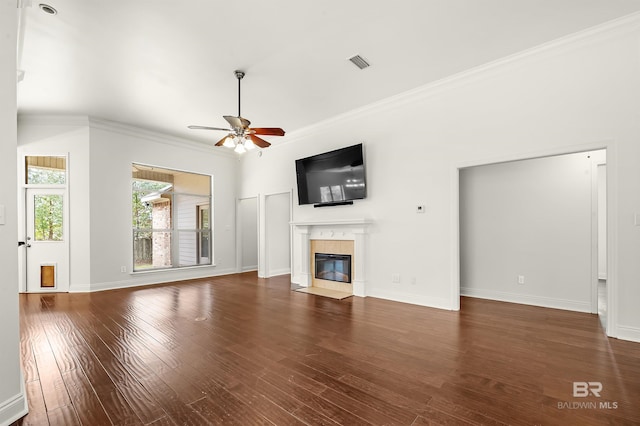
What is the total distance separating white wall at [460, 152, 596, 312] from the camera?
408 cm

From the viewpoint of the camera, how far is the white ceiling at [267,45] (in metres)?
2.89

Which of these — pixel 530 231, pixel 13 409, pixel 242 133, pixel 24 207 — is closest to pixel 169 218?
pixel 24 207

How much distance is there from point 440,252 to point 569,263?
1.74 m

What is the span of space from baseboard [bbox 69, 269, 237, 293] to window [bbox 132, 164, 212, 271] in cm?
20

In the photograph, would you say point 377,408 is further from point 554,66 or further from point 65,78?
point 65,78

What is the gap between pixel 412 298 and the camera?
4.58m

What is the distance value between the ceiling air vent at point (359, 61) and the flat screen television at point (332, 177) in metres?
1.46

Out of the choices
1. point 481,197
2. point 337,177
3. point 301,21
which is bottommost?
point 481,197

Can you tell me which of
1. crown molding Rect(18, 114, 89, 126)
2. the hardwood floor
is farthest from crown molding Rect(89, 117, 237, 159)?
the hardwood floor

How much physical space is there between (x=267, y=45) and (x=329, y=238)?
3470 millimetres

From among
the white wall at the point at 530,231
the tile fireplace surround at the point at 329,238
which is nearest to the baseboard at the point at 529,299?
the white wall at the point at 530,231

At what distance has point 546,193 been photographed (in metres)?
4.33

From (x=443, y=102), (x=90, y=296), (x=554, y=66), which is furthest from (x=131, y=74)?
(x=554, y=66)

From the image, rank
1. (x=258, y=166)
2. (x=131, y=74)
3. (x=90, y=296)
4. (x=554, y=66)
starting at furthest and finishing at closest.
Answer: (x=258, y=166) < (x=90, y=296) < (x=131, y=74) < (x=554, y=66)
